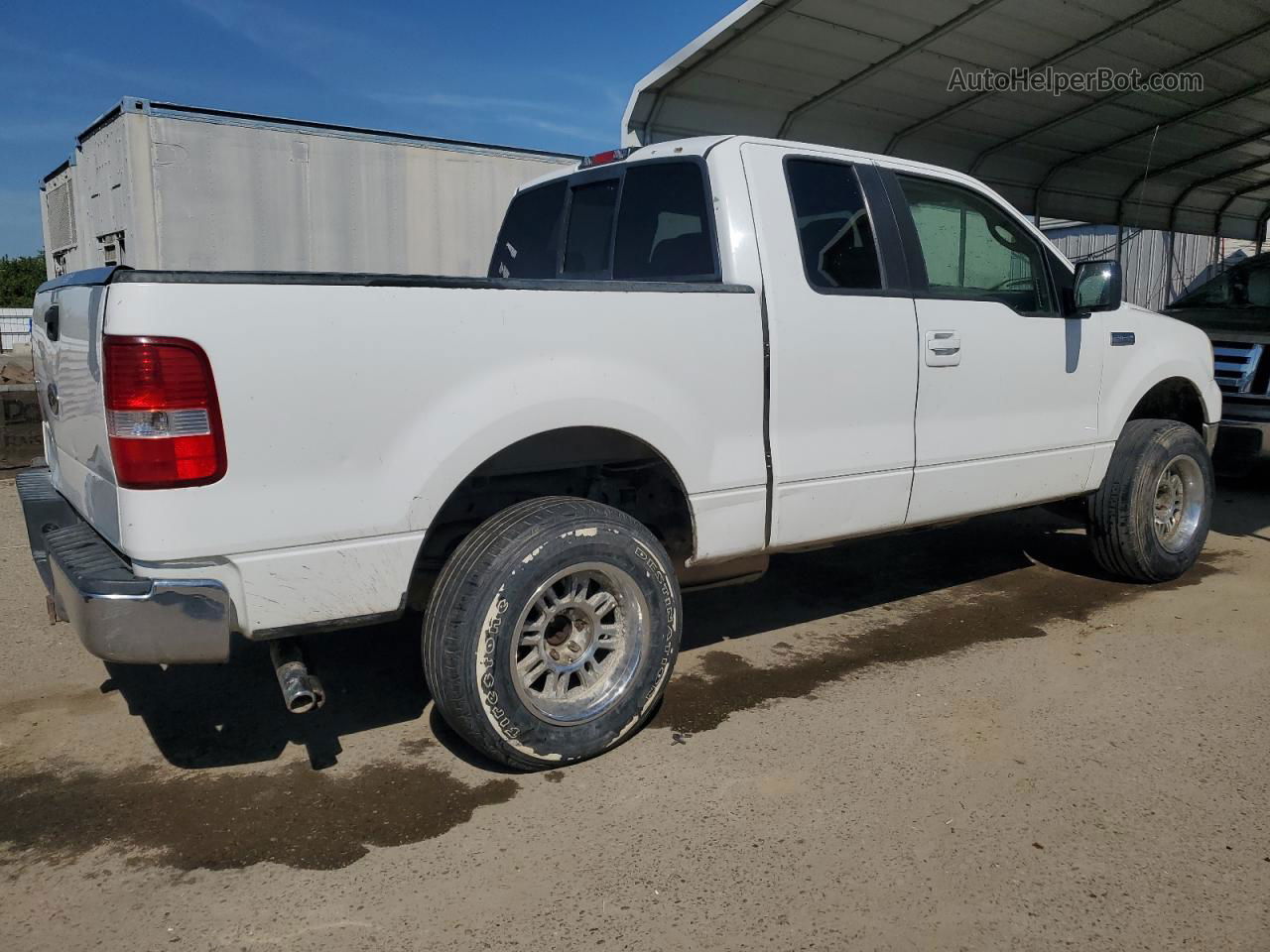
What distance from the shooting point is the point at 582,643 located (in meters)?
3.42

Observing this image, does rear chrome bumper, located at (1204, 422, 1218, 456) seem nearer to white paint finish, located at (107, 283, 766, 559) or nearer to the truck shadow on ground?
the truck shadow on ground

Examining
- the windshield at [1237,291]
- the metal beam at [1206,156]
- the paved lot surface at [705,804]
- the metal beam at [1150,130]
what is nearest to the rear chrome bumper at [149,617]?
the paved lot surface at [705,804]

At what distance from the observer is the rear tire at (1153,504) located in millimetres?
5242

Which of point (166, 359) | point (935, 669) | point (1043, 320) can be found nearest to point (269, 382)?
point (166, 359)

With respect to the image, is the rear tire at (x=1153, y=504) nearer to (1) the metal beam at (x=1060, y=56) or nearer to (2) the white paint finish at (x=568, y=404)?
(2) the white paint finish at (x=568, y=404)

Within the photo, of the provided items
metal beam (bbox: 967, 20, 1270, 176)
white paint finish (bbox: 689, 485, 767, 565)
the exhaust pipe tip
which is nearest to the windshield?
metal beam (bbox: 967, 20, 1270, 176)

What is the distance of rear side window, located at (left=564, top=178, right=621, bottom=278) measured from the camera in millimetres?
4461

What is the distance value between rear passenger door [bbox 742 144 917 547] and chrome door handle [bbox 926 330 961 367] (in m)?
0.09

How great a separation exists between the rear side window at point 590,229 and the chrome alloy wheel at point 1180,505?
10.9 feet

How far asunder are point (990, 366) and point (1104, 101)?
7.72 m

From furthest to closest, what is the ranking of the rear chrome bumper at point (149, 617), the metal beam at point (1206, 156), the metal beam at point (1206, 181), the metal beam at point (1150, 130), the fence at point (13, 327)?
the fence at point (13, 327)
the metal beam at point (1206, 181)
the metal beam at point (1206, 156)
the metal beam at point (1150, 130)
the rear chrome bumper at point (149, 617)

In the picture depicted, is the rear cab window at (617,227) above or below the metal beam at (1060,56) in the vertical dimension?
below

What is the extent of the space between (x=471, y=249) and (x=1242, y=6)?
7.29 meters

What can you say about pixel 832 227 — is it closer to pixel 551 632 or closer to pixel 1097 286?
pixel 1097 286
